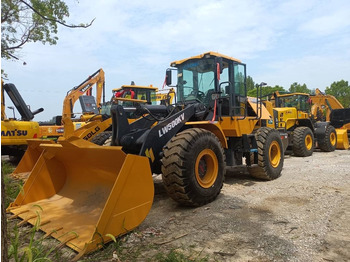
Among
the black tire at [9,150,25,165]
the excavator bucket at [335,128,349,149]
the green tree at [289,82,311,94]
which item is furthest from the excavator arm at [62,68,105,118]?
the green tree at [289,82,311,94]

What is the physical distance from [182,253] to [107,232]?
809 mm

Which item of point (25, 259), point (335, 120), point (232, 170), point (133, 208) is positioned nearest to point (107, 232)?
point (133, 208)

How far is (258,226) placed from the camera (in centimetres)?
351

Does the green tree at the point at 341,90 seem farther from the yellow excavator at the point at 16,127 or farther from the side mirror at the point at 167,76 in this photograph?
the yellow excavator at the point at 16,127

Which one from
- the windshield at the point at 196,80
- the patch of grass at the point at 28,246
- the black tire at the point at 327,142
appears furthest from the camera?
the black tire at the point at 327,142

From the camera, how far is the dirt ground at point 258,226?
2850mm

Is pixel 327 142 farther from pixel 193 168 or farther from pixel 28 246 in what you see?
pixel 28 246

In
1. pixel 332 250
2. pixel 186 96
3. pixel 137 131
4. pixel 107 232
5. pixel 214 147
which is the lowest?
pixel 332 250

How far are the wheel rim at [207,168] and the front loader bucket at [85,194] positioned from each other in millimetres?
1279

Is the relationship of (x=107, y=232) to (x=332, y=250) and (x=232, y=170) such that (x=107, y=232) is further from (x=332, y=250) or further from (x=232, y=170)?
(x=232, y=170)

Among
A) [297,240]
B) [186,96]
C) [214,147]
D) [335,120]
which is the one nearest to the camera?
[297,240]

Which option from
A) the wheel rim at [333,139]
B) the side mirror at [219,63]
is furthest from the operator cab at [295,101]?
the side mirror at [219,63]

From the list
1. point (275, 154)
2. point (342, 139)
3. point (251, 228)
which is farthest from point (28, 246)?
point (342, 139)

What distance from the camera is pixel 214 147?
4.59 m
